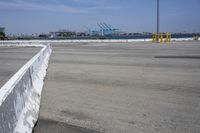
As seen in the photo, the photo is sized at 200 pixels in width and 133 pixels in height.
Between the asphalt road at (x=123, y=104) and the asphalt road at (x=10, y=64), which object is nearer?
the asphalt road at (x=123, y=104)

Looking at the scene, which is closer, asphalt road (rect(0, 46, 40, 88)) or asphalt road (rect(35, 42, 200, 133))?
asphalt road (rect(35, 42, 200, 133))

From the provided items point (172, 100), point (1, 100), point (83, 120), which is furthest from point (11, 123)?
point (172, 100)

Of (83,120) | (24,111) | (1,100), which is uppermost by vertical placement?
(1,100)

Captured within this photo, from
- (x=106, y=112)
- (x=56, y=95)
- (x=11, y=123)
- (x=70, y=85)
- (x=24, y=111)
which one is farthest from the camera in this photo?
Result: (x=70, y=85)

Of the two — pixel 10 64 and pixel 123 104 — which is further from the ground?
pixel 10 64

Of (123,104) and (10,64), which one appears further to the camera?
(10,64)

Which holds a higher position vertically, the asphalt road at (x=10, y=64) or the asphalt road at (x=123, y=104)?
the asphalt road at (x=10, y=64)

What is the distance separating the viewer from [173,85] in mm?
6500

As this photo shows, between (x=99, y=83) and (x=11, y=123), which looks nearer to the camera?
(x=11, y=123)

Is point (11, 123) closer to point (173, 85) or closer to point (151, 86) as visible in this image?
point (151, 86)

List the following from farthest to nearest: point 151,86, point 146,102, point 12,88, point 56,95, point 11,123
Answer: point 151,86, point 56,95, point 146,102, point 12,88, point 11,123

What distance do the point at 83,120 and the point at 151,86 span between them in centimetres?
309

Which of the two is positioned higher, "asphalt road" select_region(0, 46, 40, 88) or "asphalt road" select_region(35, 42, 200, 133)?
"asphalt road" select_region(0, 46, 40, 88)

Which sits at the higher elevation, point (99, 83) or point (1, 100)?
point (1, 100)
